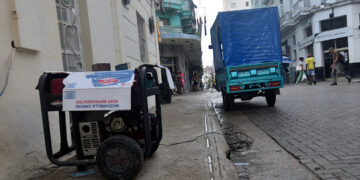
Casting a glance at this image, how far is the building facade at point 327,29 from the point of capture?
1970 centimetres

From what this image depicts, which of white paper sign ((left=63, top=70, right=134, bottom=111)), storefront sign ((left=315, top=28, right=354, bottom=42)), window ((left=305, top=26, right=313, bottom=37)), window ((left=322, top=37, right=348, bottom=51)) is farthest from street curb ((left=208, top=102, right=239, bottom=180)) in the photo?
window ((left=305, top=26, right=313, bottom=37))

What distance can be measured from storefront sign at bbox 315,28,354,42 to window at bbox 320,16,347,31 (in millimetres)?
646

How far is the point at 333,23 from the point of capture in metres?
21.1

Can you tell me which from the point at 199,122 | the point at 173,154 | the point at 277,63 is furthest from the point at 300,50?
the point at 173,154

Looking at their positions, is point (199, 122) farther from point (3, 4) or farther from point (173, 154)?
point (3, 4)

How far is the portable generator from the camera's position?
2.61 meters

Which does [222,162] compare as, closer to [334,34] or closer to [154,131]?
[154,131]

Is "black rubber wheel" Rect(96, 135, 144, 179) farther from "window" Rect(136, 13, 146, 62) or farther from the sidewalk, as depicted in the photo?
"window" Rect(136, 13, 146, 62)

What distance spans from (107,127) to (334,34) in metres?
22.5

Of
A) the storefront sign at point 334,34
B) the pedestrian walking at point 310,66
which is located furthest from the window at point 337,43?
the pedestrian walking at point 310,66

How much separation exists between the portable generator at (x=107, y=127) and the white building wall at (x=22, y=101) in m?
0.40

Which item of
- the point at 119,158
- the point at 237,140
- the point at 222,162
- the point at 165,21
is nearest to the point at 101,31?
the point at 237,140

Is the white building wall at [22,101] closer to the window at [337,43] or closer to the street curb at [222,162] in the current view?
the street curb at [222,162]

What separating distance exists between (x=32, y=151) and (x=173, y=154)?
5.71ft
